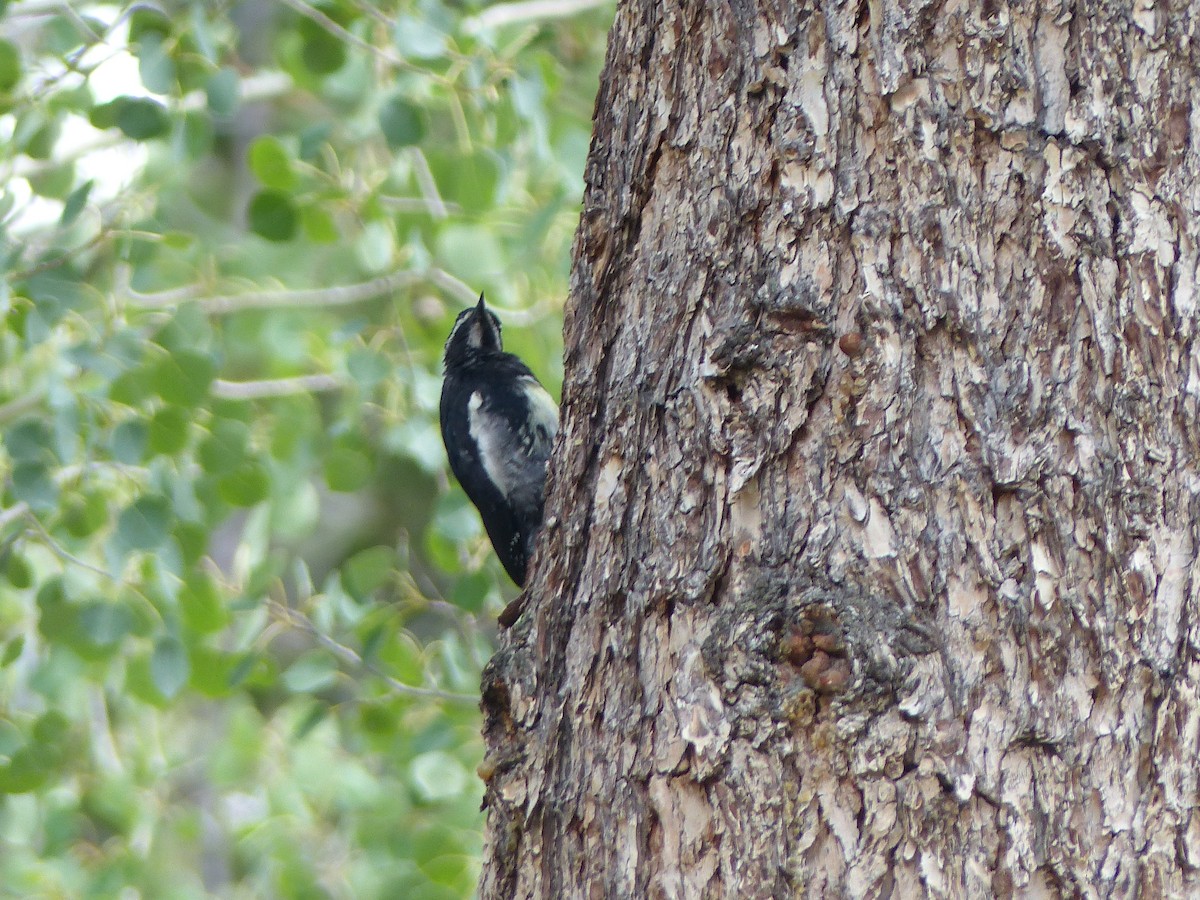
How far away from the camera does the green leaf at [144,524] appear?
8.30 feet

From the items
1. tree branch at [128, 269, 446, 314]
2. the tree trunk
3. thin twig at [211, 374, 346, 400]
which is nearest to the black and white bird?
tree branch at [128, 269, 446, 314]

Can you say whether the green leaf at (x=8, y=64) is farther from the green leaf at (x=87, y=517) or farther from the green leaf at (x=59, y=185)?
the green leaf at (x=87, y=517)

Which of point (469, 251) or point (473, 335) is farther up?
point (469, 251)

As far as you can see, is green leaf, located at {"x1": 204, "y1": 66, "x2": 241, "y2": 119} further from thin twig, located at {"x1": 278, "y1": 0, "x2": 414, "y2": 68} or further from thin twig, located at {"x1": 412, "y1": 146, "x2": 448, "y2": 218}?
thin twig, located at {"x1": 412, "y1": 146, "x2": 448, "y2": 218}

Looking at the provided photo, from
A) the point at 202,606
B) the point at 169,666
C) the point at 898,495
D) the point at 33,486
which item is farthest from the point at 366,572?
the point at 898,495

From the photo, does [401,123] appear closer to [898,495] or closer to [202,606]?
[202,606]

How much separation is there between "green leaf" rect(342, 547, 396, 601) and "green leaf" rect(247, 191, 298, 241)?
77 centimetres

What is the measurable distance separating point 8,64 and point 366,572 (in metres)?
1.32

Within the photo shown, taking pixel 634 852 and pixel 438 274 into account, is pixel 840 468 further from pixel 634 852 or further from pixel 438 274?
pixel 438 274

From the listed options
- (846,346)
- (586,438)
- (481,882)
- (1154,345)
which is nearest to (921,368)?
(846,346)

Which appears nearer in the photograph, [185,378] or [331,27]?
[185,378]

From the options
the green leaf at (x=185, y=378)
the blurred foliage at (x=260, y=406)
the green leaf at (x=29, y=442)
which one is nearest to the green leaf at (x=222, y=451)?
the blurred foliage at (x=260, y=406)

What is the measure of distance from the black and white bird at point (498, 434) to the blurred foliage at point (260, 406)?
0.08 meters

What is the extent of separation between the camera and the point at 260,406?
4.20 metres
